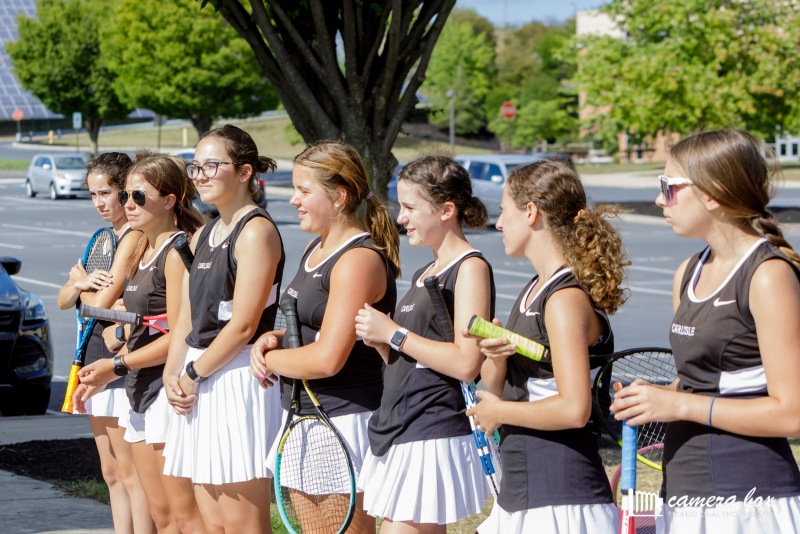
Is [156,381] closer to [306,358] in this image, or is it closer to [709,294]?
[306,358]

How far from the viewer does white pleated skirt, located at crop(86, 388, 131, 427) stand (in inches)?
209

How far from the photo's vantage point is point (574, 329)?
3.41 meters

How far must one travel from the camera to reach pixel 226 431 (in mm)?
4605

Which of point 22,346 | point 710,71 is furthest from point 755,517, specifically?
point 710,71

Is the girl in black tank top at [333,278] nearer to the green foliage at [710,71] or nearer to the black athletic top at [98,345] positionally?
the black athletic top at [98,345]

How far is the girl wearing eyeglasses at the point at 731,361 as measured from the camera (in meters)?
3.05

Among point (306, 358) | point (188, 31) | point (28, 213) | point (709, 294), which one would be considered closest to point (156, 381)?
point (306, 358)

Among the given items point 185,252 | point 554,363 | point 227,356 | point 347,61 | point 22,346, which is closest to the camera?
point 554,363

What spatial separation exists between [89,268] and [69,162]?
3929 cm

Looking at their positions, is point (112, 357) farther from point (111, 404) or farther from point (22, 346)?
point (22, 346)

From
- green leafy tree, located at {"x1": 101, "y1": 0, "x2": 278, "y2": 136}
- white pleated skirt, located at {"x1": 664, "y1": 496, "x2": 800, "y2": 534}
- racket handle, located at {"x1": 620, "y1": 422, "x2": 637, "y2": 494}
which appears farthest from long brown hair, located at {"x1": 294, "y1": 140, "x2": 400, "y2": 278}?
green leafy tree, located at {"x1": 101, "y1": 0, "x2": 278, "y2": 136}

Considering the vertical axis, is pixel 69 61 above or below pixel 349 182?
above

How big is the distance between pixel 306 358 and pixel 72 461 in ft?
15.3

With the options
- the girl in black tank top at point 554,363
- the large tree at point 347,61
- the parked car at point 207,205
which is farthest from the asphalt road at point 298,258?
the girl in black tank top at point 554,363
